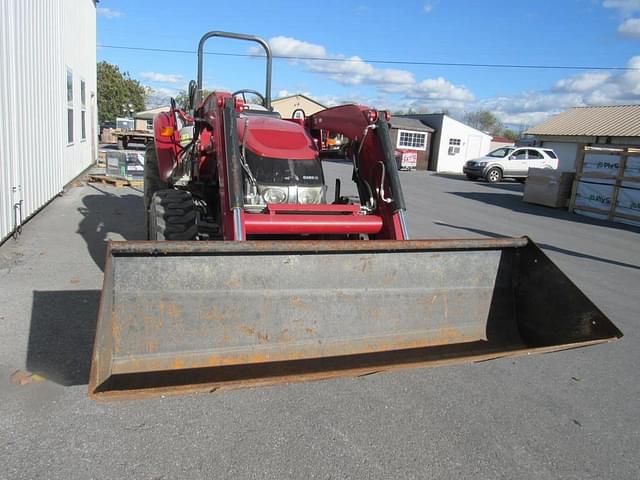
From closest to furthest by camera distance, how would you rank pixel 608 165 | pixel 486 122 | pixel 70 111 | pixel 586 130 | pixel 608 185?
pixel 70 111, pixel 608 165, pixel 608 185, pixel 586 130, pixel 486 122

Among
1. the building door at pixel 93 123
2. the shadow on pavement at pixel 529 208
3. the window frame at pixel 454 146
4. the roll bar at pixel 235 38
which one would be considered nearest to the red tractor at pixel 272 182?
the roll bar at pixel 235 38

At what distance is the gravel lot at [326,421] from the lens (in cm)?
275

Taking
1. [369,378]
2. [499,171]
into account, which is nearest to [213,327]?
[369,378]

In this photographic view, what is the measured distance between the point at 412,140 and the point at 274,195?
1264 inches

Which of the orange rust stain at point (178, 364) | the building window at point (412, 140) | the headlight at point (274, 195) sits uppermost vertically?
the building window at point (412, 140)

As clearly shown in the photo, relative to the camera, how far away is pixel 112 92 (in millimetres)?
55219

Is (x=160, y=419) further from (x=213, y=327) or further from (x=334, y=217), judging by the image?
(x=334, y=217)

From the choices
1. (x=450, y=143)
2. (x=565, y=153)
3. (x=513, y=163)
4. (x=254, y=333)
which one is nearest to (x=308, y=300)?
(x=254, y=333)

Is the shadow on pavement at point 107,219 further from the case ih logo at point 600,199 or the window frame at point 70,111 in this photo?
the case ih logo at point 600,199

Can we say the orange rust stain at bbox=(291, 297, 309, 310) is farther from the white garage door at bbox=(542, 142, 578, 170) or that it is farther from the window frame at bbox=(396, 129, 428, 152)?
the window frame at bbox=(396, 129, 428, 152)

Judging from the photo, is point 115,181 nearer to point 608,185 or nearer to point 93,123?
point 93,123

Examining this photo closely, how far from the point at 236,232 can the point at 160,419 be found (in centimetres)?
157

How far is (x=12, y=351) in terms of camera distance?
12.5 feet

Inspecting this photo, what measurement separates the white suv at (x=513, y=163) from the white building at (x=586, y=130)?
139 inches
